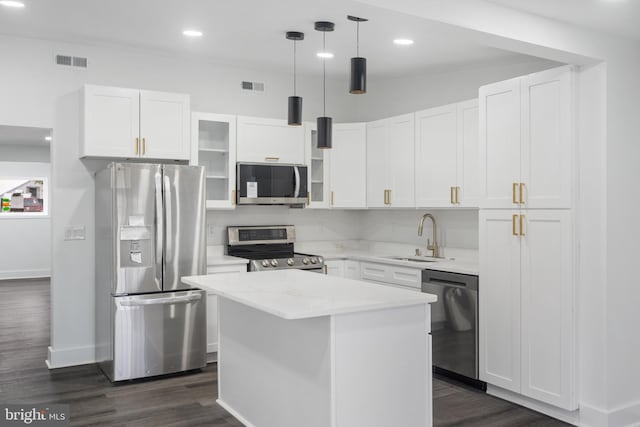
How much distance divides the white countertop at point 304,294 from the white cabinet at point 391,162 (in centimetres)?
189

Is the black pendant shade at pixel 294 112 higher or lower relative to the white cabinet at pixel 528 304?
higher

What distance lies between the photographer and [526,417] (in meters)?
→ 3.64

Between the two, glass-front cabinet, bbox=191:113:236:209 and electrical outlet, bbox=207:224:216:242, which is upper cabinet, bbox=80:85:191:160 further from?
electrical outlet, bbox=207:224:216:242

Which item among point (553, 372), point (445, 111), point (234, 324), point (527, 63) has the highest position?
point (527, 63)

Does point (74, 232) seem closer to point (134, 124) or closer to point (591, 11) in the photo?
point (134, 124)

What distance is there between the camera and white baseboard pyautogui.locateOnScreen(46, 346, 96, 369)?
4727mm

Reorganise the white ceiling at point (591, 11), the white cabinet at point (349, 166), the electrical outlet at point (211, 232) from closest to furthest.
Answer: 1. the white ceiling at point (591, 11)
2. the electrical outlet at point (211, 232)
3. the white cabinet at point (349, 166)

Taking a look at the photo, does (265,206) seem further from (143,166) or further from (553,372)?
(553,372)

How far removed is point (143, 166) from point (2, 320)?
→ 3821mm

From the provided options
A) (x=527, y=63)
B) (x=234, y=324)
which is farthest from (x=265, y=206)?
(x=527, y=63)

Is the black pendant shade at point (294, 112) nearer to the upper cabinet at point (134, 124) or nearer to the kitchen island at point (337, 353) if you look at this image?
the kitchen island at point (337, 353)

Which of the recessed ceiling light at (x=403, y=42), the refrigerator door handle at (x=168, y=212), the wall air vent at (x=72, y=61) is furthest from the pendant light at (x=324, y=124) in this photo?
the wall air vent at (x=72, y=61)

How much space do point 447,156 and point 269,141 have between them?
5.75ft

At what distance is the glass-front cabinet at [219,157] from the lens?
518cm
